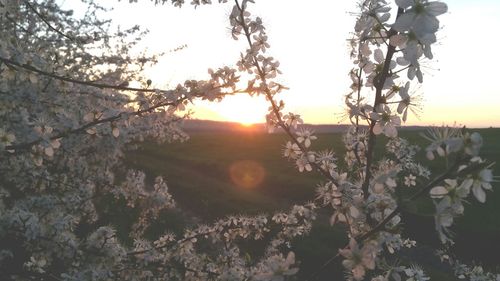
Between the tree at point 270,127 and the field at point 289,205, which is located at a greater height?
the tree at point 270,127

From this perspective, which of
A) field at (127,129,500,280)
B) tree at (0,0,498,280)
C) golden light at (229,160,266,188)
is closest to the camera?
tree at (0,0,498,280)

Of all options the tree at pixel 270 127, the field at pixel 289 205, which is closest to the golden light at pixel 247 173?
the field at pixel 289 205

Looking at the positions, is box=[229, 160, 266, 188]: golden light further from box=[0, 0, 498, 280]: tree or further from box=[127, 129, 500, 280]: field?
box=[0, 0, 498, 280]: tree

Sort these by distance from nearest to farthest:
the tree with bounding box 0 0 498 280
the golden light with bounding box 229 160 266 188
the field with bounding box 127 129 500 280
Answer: the tree with bounding box 0 0 498 280
the field with bounding box 127 129 500 280
the golden light with bounding box 229 160 266 188

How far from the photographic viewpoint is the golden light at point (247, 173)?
99.2ft

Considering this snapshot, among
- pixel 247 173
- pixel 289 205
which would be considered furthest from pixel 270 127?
pixel 247 173

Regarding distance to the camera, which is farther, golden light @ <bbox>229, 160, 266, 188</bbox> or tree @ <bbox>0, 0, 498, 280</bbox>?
golden light @ <bbox>229, 160, 266, 188</bbox>

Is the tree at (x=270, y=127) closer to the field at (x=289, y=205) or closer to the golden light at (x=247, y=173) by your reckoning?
the field at (x=289, y=205)

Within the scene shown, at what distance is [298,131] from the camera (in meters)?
4.83

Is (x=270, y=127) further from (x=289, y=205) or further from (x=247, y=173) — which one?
(x=247, y=173)

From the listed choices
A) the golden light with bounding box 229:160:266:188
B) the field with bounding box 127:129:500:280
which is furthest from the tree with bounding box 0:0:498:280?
the golden light with bounding box 229:160:266:188

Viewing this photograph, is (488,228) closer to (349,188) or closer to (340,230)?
(340,230)

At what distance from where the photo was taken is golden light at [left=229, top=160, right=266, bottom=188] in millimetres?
30234

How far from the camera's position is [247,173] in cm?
3494
